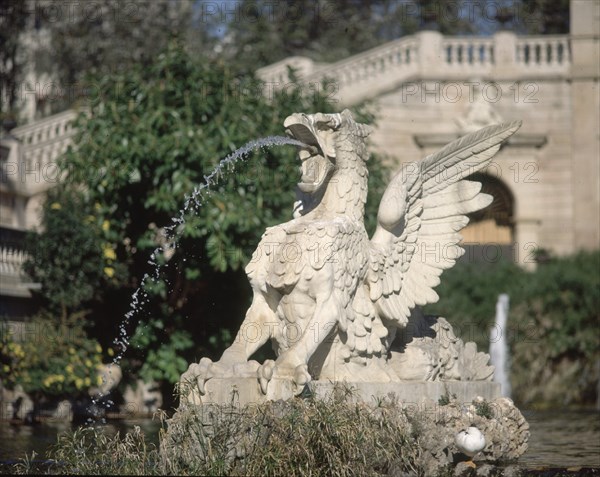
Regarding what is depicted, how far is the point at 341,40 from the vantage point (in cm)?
3061

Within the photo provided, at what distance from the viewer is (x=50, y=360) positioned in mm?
14797

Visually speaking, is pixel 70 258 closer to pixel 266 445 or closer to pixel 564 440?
pixel 564 440

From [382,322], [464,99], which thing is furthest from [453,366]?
[464,99]

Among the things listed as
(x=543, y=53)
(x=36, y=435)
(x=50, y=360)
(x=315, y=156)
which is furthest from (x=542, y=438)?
(x=543, y=53)

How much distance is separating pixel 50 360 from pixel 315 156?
7.34 m

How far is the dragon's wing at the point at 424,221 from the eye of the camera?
8.72m

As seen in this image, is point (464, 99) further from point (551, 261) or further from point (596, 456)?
point (596, 456)

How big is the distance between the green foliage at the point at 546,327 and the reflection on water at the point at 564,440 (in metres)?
2.34

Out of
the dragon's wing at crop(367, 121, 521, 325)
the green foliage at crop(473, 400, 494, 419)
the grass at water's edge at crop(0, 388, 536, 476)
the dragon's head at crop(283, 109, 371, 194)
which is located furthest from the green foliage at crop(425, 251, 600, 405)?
the grass at water's edge at crop(0, 388, 536, 476)

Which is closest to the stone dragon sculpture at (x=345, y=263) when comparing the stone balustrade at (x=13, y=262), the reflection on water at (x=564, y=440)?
the reflection on water at (x=564, y=440)

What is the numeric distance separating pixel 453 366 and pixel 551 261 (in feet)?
41.0

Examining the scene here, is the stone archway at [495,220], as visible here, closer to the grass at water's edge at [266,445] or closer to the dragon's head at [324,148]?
the dragon's head at [324,148]

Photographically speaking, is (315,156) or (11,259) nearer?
(315,156)

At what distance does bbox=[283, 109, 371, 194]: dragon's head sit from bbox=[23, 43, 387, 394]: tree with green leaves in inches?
188
